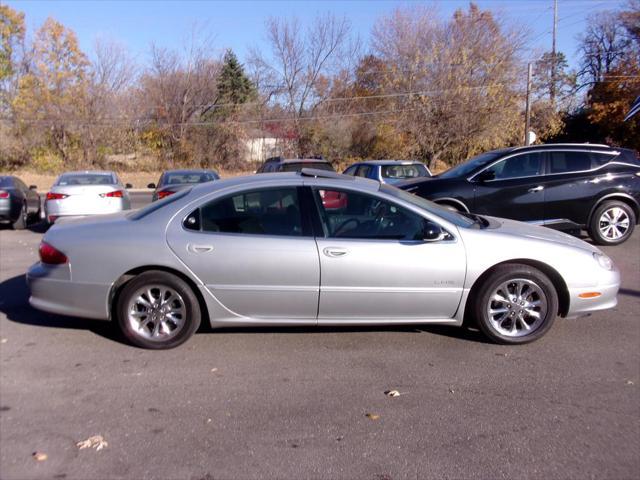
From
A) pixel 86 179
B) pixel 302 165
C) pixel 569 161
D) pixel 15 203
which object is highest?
pixel 302 165

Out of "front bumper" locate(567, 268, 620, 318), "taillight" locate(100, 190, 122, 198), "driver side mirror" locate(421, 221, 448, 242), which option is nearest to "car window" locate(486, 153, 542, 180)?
"front bumper" locate(567, 268, 620, 318)

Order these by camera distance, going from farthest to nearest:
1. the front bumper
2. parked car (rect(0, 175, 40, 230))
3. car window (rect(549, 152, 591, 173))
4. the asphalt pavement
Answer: parked car (rect(0, 175, 40, 230)) < car window (rect(549, 152, 591, 173)) < the front bumper < the asphalt pavement

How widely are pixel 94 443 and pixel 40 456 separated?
290 millimetres

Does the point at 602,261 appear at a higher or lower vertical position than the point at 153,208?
lower

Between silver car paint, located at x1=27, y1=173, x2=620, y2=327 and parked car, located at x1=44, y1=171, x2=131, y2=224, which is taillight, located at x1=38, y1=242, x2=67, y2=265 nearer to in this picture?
silver car paint, located at x1=27, y1=173, x2=620, y2=327

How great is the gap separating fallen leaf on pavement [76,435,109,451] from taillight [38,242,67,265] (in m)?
1.95

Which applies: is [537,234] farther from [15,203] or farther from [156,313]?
[15,203]

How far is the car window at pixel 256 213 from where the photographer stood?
500 centimetres

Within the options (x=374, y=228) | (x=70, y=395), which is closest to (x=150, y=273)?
(x=70, y=395)

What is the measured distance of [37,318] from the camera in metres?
5.89

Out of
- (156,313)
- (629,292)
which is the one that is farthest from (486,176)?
(156,313)

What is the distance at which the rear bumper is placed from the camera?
495 centimetres

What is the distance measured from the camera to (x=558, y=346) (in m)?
5.10

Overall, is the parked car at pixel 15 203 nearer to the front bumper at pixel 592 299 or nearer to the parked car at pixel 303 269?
the parked car at pixel 303 269
